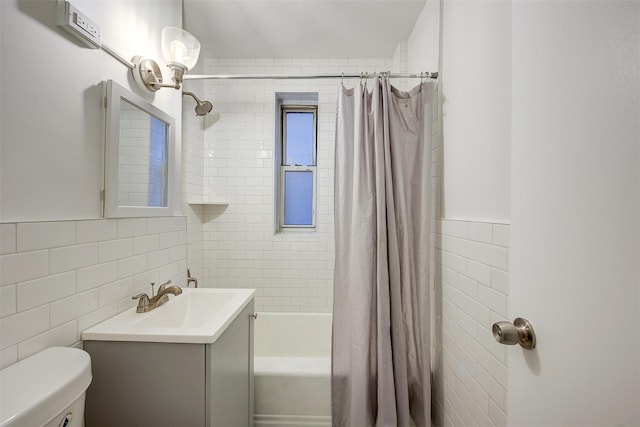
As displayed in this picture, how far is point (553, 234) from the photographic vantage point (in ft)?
1.55

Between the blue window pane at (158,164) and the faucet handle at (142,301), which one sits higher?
the blue window pane at (158,164)

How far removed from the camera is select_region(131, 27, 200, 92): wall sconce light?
1.24 m

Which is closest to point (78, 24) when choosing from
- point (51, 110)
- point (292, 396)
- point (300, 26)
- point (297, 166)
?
point (51, 110)

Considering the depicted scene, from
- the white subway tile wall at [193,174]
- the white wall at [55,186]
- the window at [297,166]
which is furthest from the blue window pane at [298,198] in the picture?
the white wall at [55,186]

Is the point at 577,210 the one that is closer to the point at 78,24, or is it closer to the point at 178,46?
the point at 78,24

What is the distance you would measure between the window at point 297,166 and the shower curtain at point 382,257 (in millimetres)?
1111

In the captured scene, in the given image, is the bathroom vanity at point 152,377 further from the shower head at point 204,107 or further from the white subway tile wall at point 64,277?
the shower head at point 204,107

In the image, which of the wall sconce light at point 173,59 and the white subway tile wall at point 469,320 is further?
the wall sconce light at point 173,59

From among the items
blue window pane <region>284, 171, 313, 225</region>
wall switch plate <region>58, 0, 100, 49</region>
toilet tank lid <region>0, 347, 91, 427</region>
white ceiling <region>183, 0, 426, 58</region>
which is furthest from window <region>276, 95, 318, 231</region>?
toilet tank lid <region>0, 347, 91, 427</region>

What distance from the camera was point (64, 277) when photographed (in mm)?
863

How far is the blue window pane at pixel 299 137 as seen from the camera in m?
2.57

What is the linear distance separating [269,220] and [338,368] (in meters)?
1.33

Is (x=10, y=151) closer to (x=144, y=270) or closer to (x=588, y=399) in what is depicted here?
(x=144, y=270)

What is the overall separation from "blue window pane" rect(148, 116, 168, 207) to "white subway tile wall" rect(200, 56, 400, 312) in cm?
87
